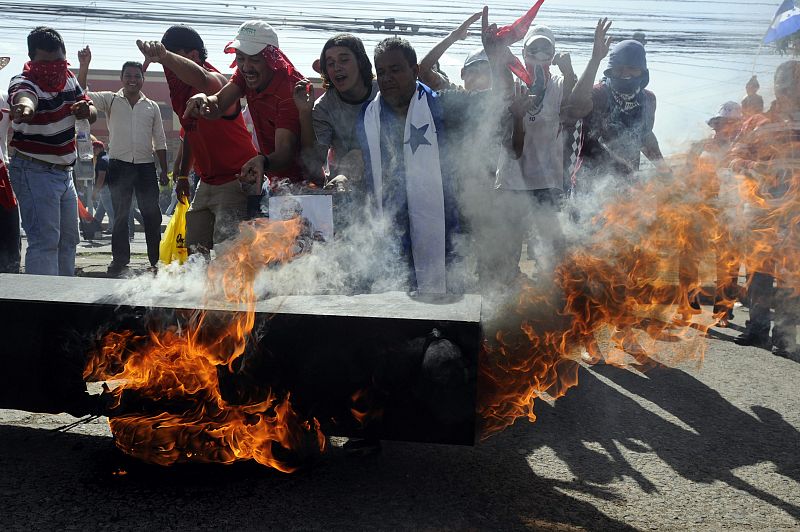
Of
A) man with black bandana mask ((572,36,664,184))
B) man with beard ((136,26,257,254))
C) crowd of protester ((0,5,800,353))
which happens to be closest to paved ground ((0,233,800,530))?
crowd of protester ((0,5,800,353))

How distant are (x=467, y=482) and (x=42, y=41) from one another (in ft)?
15.4

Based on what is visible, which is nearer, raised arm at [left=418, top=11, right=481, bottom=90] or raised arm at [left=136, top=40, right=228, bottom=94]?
raised arm at [left=136, top=40, right=228, bottom=94]

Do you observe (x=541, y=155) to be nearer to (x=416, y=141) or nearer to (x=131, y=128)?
(x=416, y=141)

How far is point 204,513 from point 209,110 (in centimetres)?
266

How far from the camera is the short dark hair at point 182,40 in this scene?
505cm

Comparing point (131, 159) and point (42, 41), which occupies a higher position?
point (42, 41)

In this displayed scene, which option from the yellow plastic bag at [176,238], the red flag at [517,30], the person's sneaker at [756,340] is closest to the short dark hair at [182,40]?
the yellow plastic bag at [176,238]

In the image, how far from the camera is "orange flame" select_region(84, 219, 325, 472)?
2955 millimetres

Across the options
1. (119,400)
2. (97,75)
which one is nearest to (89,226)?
(119,400)

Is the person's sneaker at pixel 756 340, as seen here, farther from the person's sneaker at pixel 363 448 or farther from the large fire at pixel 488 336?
the person's sneaker at pixel 363 448

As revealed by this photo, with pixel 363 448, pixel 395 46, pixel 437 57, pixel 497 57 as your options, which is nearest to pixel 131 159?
pixel 437 57

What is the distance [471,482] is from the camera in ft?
10.2

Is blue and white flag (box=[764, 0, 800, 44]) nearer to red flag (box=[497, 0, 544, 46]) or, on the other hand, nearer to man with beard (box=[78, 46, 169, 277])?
red flag (box=[497, 0, 544, 46])

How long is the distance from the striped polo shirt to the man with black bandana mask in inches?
158
